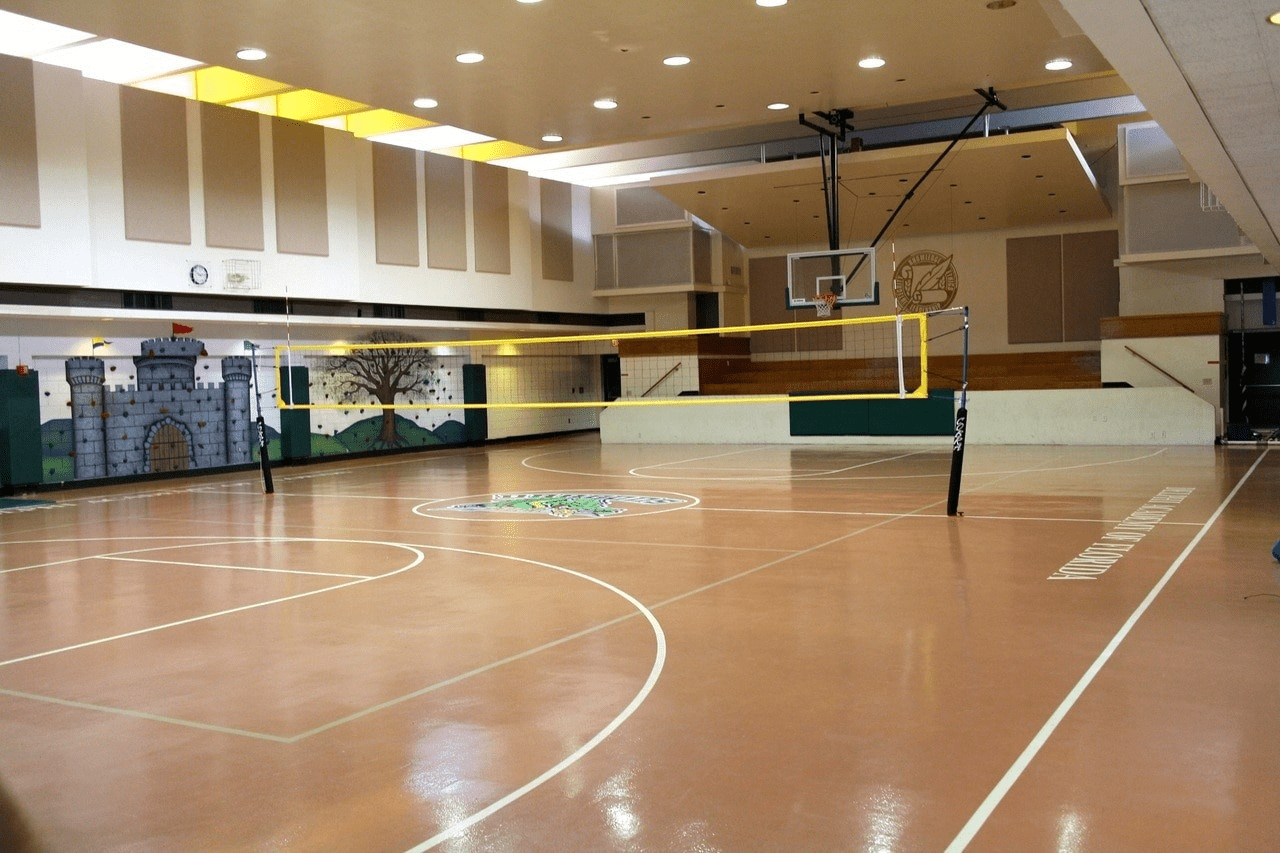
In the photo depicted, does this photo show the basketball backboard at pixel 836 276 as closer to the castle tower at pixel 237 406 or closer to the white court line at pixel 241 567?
the castle tower at pixel 237 406

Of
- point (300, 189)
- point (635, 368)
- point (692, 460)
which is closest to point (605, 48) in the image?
point (692, 460)

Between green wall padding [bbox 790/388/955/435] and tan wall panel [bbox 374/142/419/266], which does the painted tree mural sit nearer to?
tan wall panel [bbox 374/142/419/266]

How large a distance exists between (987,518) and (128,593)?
23.8ft

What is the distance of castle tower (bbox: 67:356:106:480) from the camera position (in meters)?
17.2

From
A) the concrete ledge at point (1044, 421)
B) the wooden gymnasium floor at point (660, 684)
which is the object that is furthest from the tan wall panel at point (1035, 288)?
the wooden gymnasium floor at point (660, 684)

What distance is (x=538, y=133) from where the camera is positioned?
17828 millimetres

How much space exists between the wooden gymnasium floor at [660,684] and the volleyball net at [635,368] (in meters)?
11.6

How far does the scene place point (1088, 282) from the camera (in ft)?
80.2

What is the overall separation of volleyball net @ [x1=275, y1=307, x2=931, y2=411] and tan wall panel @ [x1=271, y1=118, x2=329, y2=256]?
2.75 m

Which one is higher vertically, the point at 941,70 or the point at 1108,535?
the point at 941,70

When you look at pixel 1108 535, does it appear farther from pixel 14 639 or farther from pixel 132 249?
pixel 132 249

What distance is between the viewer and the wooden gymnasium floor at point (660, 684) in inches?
Answer: 144

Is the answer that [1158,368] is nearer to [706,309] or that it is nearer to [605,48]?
[706,309]

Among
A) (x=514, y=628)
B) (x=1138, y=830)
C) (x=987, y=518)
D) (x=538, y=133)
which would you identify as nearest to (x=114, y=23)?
(x=538, y=133)
